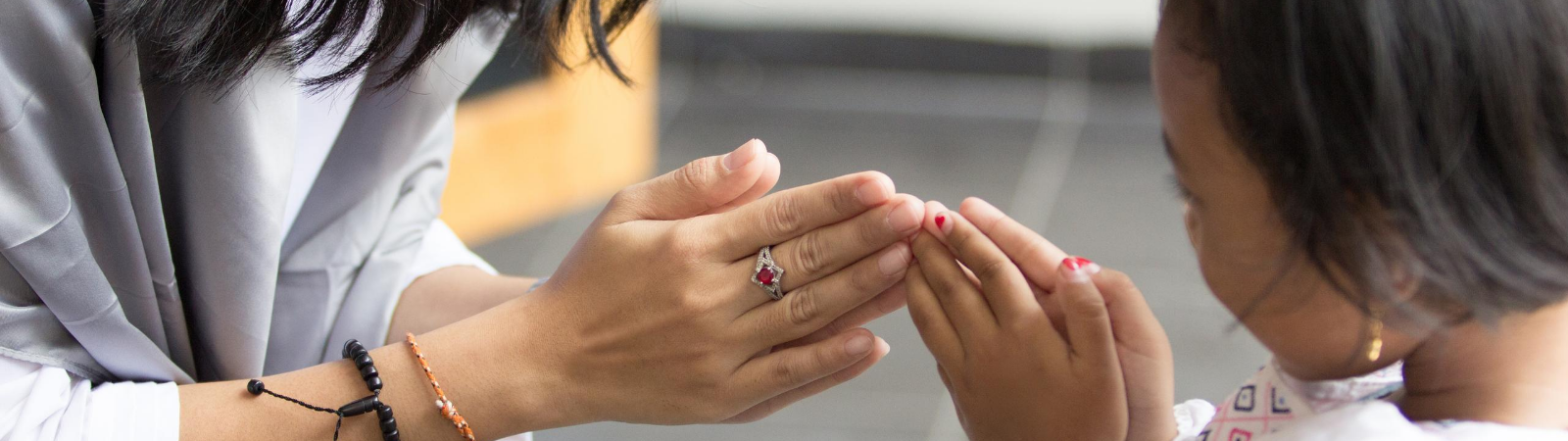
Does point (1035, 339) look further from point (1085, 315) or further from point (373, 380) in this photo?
point (373, 380)

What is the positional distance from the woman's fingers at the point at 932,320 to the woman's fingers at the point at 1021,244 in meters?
0.06

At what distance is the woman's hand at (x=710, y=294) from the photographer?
0.84 meters

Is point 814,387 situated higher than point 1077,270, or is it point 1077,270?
point 1077,270

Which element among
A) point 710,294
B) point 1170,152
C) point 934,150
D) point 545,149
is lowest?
point 934,150

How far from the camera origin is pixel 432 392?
860 millimetres

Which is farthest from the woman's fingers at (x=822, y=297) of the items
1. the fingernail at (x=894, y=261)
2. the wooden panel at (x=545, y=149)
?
the wooden panel at (x=545, y=149)

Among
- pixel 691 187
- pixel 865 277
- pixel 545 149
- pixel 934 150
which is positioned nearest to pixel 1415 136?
pixel 865 277

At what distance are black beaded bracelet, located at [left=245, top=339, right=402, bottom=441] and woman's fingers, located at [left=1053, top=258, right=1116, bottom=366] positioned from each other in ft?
1.53

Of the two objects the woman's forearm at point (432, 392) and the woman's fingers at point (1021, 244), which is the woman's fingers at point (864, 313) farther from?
the woman's forearm at point (432, 392)

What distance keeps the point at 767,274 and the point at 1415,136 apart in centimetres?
42

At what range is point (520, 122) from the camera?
2.83 metres

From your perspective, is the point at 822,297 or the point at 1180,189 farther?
the point at 822,297

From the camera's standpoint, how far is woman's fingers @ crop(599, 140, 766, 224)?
34.4 inches

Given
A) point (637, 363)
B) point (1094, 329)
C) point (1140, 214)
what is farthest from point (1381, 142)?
point (1140, 214)
